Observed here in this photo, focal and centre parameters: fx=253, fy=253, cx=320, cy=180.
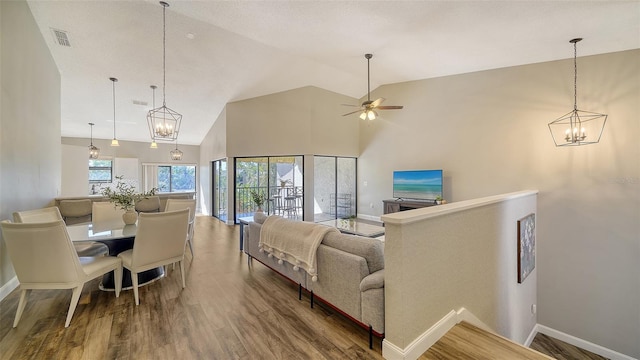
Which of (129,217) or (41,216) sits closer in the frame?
(41,216)

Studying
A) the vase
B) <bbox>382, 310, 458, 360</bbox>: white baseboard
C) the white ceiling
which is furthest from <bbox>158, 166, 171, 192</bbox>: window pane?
<bbox>382, 310, 458, 360</bbox>: white baseboard

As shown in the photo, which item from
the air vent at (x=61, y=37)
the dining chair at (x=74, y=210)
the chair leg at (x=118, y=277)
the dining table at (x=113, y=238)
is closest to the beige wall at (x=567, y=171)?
the dining table at (x=113, y=238)

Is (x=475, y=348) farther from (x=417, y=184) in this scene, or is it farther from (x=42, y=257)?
(x=417, y=184)

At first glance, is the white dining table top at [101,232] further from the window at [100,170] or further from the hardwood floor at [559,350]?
the window at [100,170]

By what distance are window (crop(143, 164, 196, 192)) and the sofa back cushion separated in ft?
31.2

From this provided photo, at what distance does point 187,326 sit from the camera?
2342 mm

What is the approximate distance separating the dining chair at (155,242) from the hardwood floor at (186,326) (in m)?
0.37

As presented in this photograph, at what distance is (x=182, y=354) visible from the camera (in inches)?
77.9

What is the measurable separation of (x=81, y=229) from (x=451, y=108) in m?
6.88

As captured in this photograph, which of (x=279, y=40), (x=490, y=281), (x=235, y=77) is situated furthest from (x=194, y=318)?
(x=235, y=77)

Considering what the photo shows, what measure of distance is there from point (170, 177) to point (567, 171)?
11.7 metres

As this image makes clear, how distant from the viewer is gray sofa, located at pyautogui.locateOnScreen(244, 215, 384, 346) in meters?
2.04

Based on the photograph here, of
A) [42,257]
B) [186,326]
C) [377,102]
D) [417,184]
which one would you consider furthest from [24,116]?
[417,184]

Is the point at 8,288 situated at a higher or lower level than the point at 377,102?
lower
